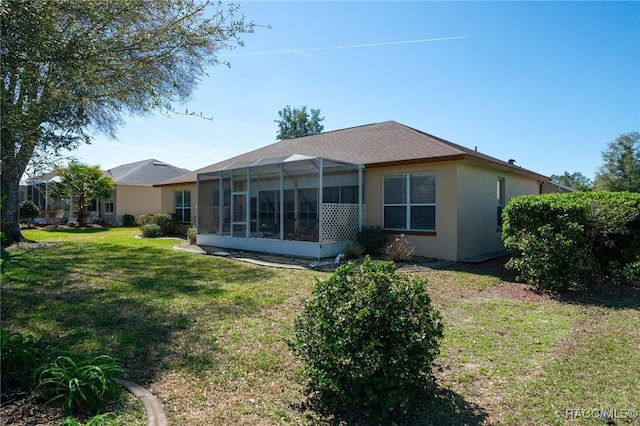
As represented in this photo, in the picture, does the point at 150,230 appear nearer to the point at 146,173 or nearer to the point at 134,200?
the point at 134,200

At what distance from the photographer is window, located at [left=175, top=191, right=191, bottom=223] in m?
19.9

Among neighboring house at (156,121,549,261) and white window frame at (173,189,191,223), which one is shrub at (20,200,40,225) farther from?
neighboring house at (156,121,549,261)

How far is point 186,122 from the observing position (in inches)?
281

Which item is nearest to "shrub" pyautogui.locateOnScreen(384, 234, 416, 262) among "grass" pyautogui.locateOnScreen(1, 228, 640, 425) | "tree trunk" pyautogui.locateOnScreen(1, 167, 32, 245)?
"grass" pyautogui.locateOnScreen(1, 228, 640, 425)

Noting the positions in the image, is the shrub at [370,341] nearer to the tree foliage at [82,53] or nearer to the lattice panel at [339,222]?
the tree foliage at [82,53]

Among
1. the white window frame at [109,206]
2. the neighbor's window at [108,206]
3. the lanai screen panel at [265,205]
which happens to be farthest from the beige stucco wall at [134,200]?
the lanai screen panel at [265,205]

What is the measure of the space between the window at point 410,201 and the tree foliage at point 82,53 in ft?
23.2


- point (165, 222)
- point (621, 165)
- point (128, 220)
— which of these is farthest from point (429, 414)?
point (621, 165)

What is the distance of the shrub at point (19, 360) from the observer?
3.19 meters

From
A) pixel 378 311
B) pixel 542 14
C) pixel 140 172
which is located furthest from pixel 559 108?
pixel 140 172

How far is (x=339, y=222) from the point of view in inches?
471

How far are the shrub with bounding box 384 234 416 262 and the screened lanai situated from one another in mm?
1694

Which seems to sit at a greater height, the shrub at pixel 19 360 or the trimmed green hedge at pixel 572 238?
the trimmed green hedge at pixel 572 238

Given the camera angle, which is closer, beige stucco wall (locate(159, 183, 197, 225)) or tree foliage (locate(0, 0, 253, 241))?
tree foliage (locate(0, 0, 253, 241))
